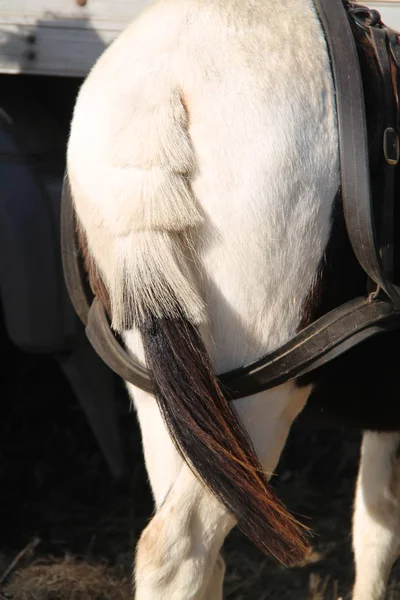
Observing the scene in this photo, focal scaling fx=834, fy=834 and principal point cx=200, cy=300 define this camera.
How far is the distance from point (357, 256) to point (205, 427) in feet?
1.31

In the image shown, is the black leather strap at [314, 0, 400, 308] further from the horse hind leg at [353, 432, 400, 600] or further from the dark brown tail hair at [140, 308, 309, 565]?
the horse hind leg at [353, 432, 400, 600]

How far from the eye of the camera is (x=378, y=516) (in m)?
2.26

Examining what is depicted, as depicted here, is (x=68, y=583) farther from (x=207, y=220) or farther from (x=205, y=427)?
(x=207, y=220)

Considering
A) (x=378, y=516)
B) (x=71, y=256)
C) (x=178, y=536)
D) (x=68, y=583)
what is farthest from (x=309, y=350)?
(x=68, y=583)

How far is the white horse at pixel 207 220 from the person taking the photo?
1.37m

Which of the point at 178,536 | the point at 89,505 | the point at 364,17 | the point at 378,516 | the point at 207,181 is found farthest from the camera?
the point at 89,505

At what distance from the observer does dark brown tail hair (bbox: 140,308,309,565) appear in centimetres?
143

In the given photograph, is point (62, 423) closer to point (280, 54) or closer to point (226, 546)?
point (226, 546)

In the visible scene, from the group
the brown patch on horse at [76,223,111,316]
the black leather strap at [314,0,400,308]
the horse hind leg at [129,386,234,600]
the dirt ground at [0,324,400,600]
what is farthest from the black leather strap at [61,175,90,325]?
the dirt ground at [0,324,400,600]

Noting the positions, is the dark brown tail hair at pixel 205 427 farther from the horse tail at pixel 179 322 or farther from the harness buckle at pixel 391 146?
the harness buckle at pixel 391 146

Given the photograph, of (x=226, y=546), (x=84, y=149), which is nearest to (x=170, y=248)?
(x=84, y=149)

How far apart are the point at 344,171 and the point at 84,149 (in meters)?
0.45

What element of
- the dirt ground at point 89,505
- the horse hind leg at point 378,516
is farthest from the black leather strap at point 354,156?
the dirt ground at point 89,505

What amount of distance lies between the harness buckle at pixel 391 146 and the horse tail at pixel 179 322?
0.36 metres
